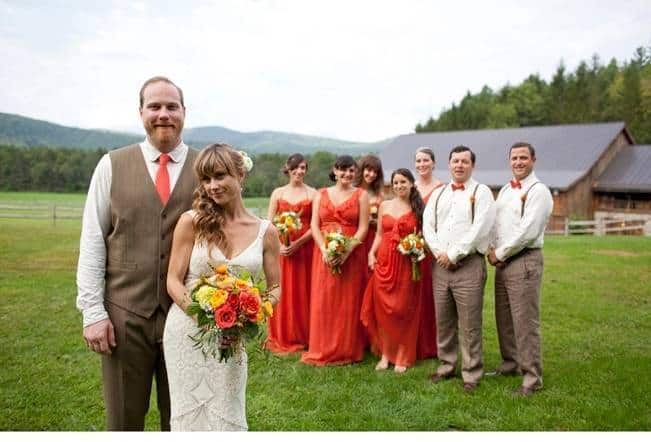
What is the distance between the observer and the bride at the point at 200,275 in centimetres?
211

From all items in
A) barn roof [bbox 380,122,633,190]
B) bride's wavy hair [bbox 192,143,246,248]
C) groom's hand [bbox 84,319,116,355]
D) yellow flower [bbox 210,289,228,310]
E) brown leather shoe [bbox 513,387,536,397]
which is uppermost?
barn roof [bbox 380,122,633,190]

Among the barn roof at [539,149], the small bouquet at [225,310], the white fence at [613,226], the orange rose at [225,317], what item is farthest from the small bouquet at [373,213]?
the barn roof at [539,149]

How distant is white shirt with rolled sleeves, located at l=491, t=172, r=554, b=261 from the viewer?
3.66 meters

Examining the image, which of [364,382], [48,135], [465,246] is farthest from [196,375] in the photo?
[48,135]

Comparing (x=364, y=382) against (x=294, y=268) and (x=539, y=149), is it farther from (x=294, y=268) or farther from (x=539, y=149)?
(x=539, y=149)

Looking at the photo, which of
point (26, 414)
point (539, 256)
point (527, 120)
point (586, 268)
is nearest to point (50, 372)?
point (26, 414)

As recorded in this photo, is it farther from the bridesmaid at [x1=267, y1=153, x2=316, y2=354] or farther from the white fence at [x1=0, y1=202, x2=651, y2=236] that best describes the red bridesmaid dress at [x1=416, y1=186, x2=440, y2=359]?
the white fence at [x1=0, y1=202, x2=651, y2=236]

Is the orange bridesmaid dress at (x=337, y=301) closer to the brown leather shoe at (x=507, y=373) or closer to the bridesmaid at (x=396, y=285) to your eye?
the bridesmaid at (x=396, y=285)

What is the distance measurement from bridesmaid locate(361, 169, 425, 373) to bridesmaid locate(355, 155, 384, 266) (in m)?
0.29

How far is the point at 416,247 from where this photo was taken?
4109 millimetres

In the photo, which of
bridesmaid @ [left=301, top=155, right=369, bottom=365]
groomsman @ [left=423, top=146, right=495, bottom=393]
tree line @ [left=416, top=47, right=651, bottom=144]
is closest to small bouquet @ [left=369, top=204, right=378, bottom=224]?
bridesmaid @ [left=301, top=155, right=369, bottom=365]

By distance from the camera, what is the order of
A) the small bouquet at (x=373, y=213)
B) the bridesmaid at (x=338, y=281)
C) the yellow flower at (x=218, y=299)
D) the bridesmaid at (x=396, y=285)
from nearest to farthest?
the yellow flower at (x=218, y=299)
the bridesmaid at (x=396, y=285)
the bridesmaid at (x=338, y=281)
the small bouquet at (x=373, y=213)

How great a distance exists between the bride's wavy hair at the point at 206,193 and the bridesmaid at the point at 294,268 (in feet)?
8.72

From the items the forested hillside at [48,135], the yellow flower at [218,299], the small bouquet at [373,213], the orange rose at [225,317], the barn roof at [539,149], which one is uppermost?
the barn roof at [539,149]
